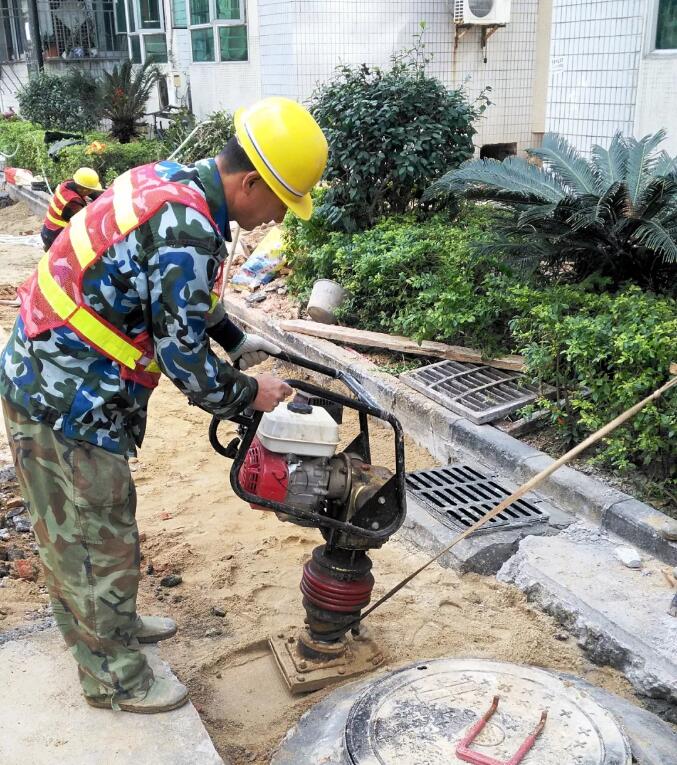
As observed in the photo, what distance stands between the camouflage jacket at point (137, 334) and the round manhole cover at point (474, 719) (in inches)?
44.4

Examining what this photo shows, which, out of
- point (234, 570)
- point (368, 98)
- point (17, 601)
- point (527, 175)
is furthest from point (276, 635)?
point (368, 98)

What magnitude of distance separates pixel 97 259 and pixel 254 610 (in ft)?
6.35

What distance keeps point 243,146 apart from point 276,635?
6.61ft

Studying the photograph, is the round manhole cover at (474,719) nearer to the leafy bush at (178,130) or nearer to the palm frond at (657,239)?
the palm frond at (657,239)

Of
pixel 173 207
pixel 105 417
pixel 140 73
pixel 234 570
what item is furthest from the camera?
pixel 140 73

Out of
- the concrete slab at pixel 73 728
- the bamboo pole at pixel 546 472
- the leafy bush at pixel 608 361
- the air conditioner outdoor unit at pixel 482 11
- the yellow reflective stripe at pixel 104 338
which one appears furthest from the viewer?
the air conditioner outdoor unit at pixel 482 11

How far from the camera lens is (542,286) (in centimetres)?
542

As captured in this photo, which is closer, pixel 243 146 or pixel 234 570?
pixel 243 146

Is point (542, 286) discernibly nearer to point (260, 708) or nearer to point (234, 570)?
point (234, 570)

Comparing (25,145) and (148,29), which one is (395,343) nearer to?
(25,145)

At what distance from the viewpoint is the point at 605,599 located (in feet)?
11.7

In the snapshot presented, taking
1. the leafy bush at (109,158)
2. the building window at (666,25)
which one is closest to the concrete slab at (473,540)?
the building window at (666,25)

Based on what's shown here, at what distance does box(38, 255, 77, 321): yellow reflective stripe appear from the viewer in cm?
254

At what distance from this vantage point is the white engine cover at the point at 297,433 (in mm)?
2820
